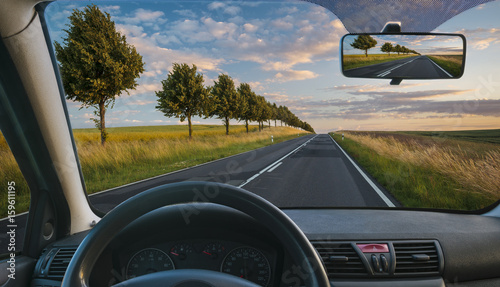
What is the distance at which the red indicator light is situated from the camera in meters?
2.25

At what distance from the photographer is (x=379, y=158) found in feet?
43.5

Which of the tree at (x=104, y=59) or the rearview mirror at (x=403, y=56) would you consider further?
the tree at (x=104, y=59)

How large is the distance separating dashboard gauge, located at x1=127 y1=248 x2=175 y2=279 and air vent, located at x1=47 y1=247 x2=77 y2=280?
0.55 m

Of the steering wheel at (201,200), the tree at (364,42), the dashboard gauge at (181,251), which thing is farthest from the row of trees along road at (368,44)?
the dashboard gauge at (181,251)

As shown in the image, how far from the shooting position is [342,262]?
220 centimetres

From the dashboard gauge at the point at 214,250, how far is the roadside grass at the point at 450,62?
1989 mm

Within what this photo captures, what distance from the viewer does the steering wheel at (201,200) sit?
1.37 metres

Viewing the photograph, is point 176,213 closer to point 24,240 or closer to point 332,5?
point 24,240

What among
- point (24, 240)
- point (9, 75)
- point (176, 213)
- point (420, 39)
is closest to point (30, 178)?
point (24, 240)

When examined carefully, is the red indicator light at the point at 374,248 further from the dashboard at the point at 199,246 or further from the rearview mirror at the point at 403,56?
the rearview mirror at the point at 403,56

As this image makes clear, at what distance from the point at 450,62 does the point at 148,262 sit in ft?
8.24

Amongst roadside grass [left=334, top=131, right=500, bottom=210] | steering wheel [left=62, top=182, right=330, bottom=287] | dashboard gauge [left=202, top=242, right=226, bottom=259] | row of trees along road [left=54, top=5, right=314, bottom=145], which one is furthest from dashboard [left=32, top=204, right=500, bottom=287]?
row of trees along road [left=54, top=5, right=314, bottom=145]

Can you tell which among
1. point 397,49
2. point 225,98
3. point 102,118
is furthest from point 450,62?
point 102,118

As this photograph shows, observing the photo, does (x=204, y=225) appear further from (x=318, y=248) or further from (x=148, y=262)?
(x=318, y=248)
